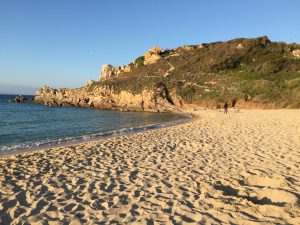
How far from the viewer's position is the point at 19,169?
441 inches

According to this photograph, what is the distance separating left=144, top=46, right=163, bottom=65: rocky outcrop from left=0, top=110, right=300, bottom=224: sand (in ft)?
222

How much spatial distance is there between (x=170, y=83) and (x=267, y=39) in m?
37.1

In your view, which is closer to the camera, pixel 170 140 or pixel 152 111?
pixel 170 140

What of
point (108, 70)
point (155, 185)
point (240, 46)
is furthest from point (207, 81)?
point (108, 70)

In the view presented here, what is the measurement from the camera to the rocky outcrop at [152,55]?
263 feet

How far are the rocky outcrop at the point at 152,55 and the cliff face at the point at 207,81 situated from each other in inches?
13.1

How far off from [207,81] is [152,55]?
29.9m

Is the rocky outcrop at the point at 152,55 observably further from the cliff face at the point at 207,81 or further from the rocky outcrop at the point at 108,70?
the rocky outcrop at the point at 108,70

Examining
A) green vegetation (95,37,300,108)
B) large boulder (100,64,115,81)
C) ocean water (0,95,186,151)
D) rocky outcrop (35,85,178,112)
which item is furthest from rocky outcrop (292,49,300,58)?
large boulder (100,64,115,81)

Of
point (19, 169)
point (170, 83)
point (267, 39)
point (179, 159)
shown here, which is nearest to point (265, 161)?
point (179, 159)

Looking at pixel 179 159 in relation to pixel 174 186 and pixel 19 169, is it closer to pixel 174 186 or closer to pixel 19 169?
pixel 174 186

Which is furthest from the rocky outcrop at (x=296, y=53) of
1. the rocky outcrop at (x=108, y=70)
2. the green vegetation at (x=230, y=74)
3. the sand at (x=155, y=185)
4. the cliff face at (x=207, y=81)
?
the sand at (x=155, y=185)

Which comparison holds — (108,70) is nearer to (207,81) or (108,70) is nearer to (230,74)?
(207,81)

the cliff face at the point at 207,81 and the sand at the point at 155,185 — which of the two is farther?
the cliff face at the point at 207,81
